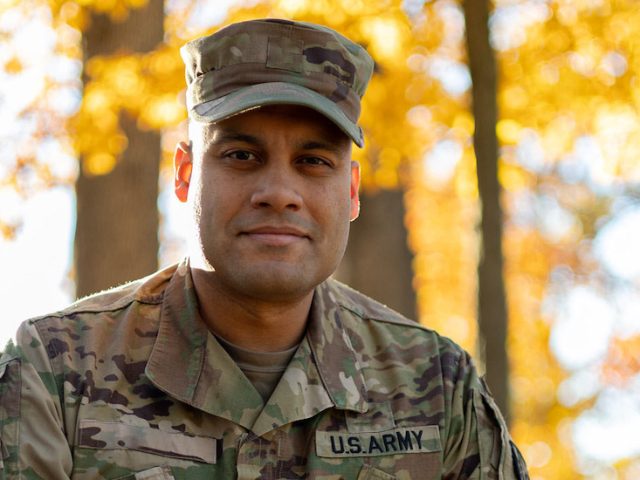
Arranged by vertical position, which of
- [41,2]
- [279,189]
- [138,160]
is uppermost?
[41,2]

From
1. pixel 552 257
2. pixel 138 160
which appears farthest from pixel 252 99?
pixel 552 257

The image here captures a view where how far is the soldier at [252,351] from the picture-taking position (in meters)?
2.92

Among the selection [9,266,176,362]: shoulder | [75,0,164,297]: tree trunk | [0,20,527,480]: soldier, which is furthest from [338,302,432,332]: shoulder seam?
[75,0,164,297]: tree trunk

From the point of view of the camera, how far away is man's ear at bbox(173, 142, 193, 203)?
3252 mm

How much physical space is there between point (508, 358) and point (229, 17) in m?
2.50

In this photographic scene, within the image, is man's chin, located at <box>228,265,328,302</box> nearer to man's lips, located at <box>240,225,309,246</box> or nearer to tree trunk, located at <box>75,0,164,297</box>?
man's lips, located at <box>240,225,309,246</box>

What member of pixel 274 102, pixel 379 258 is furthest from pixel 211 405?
pixel 379 258

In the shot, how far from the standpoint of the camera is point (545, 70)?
639cm

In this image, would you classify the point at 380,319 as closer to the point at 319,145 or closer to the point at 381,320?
the point at 381,320

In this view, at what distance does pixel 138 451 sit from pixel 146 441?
0.12 ft

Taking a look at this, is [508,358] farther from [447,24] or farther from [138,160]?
[138,160]

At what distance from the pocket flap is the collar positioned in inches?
4.0

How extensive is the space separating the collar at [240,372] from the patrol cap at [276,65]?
1.89 ft

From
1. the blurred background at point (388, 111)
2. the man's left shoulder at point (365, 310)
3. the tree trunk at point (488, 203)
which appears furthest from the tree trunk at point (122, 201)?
the man's left shoulder at point (365, 310)
